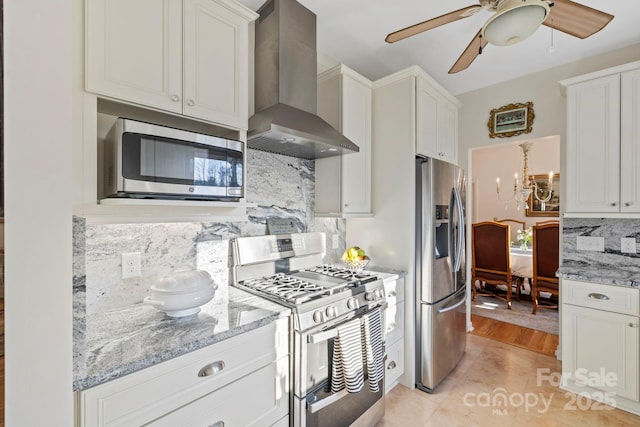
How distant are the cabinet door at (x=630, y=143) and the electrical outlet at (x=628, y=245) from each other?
42 cm

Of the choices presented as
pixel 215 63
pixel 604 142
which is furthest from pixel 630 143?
pixel 215 63

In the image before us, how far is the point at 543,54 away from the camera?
2660 millimetres

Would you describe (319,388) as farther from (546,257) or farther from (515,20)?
(546,257)

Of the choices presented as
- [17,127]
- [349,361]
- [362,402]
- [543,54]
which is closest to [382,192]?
[349,361]

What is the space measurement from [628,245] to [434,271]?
1650 millimetres

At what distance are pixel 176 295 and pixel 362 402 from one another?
128 cm

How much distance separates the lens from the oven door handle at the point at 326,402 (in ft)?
4.96

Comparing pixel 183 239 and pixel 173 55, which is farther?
pixel 183 239

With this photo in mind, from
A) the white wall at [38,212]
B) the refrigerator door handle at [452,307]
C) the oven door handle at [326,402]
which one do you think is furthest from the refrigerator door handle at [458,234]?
the white wall at [38,212]

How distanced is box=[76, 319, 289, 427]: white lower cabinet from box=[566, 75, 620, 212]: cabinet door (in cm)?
256

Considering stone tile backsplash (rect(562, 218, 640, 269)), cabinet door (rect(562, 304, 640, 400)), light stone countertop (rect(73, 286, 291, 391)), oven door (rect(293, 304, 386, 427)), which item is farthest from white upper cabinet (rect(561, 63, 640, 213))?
light stone countertop (rect(73, 286, 291, 391))

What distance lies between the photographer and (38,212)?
769mm

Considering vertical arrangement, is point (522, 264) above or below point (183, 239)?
below

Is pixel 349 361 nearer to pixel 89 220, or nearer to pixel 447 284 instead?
pixel 447 284
